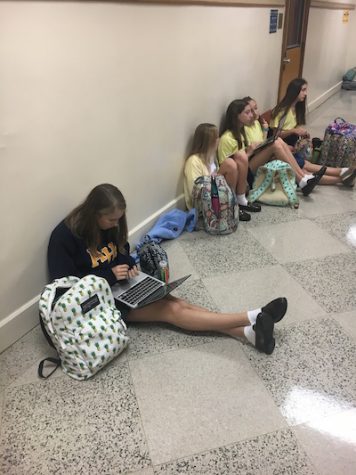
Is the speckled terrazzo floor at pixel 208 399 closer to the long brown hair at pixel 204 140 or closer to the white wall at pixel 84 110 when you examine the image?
the white wall at pixel 84 110

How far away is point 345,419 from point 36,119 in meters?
1.67

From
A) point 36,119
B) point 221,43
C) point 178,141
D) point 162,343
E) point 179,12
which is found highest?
point 179,12

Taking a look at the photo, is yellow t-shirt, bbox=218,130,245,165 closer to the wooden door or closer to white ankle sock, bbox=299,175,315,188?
white ankle sock, bbox=299,175,315,188

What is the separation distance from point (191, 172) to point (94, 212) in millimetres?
1204

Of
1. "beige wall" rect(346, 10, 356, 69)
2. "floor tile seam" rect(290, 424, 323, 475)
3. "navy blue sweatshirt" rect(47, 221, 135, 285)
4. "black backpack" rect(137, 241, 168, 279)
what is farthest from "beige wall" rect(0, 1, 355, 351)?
"beige wall" rect(346, 10, 356, 69)

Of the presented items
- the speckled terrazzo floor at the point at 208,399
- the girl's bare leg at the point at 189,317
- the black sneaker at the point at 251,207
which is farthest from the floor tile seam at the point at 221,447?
the black sneaker at the point at 251,207

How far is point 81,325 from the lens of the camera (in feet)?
5.09

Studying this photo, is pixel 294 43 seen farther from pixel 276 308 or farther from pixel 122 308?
pixel 122 308

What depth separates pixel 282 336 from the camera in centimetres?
182

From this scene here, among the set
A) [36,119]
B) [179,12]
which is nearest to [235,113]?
[179,12]

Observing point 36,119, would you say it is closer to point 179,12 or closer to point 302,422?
point 179,12

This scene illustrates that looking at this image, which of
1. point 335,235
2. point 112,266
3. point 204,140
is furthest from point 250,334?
point 204,140

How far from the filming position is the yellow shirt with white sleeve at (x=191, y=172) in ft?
9.12

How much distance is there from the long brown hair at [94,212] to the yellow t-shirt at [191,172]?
41.8 inches
